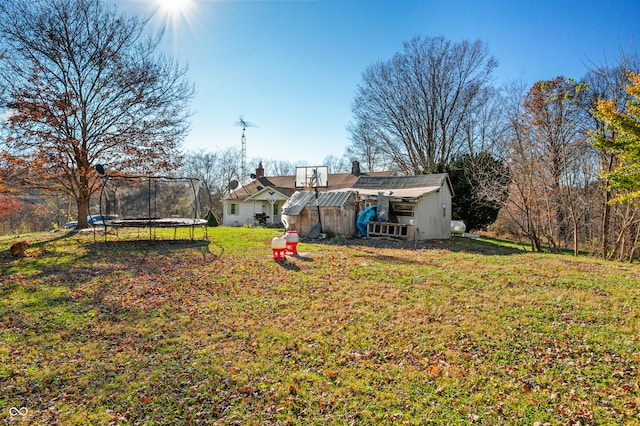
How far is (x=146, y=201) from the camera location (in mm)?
17438

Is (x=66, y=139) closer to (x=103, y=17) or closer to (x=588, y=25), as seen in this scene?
(x=103, y=17)

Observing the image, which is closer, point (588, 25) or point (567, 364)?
point (567, 364)

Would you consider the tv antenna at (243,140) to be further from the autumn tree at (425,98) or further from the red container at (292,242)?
the red container at (292,242)

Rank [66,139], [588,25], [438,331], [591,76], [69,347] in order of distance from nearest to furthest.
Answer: [69,347]
[438,331]
[588,25]
[66,139]
[591,76]

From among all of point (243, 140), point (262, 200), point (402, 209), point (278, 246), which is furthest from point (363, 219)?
point (243, 140)

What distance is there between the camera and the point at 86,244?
1302 cm

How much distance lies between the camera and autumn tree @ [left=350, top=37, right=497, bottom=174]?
2553 centimetres

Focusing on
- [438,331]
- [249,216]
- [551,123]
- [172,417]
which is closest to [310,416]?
[172,417]

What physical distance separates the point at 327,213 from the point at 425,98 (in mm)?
14197

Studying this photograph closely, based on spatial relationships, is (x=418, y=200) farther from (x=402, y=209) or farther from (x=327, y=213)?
(x=327, y=213)

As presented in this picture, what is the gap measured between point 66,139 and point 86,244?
4.33 m

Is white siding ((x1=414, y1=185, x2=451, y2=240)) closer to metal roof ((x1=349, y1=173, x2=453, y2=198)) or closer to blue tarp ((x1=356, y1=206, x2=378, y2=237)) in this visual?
metal roof ((x1=349, y1=173, x2=453, y2=198))

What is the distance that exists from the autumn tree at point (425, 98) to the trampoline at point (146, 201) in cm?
1631

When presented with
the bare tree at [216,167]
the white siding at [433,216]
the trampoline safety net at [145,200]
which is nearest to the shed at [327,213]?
the white siding at [433,216]
